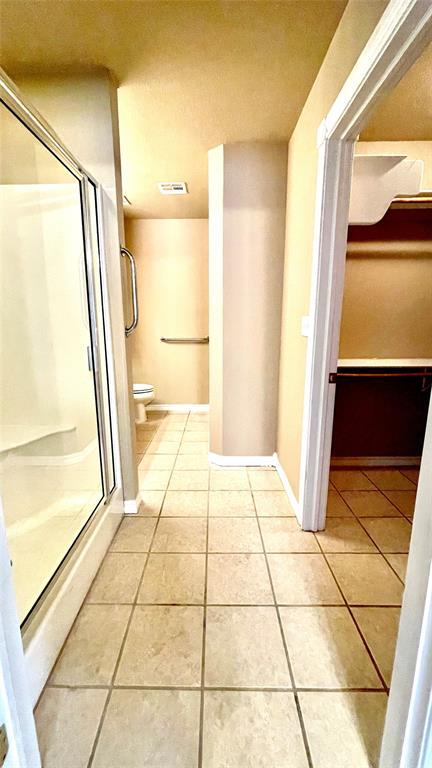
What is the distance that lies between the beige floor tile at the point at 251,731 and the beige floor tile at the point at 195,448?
5.99 feet

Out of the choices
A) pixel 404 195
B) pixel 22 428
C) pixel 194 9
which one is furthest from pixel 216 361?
pixel 194 9

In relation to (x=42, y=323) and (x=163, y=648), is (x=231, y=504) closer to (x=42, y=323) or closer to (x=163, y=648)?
(x=163, y=648)

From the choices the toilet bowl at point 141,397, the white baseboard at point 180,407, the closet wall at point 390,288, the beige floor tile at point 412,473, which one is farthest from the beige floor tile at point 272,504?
the white baseboard at point 180,407

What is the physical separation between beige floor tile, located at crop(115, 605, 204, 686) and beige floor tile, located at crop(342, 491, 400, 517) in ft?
3.85

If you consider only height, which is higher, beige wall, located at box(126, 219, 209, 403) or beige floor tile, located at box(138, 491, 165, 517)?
beige wall, located at box(126, 219, 209, 403)

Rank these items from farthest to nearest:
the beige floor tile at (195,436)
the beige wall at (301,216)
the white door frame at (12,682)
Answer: the beige floor tile at (195,436)
the beige wall at (301,216)
the white door frame at (12,682)

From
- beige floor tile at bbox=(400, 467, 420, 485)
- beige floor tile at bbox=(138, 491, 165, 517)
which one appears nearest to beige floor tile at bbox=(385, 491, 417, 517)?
beige floor tile at bbox=(400, 467, 420, 485)

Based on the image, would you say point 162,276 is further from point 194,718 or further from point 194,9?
point 194,718

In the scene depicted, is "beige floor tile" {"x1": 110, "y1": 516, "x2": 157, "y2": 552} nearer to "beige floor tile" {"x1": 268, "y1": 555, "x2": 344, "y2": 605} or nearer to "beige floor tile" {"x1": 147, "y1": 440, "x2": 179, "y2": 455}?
"beige floor tile" {"x1": 268, "y1": 555, "x2": 344, "y2": 605}

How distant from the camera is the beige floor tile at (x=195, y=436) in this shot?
3055 mm

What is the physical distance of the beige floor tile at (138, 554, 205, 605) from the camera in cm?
131

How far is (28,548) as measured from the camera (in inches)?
57.0

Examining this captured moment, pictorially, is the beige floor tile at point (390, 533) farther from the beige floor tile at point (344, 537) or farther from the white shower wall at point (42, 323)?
the white shower wall at point (42, 323)

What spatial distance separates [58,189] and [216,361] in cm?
142
